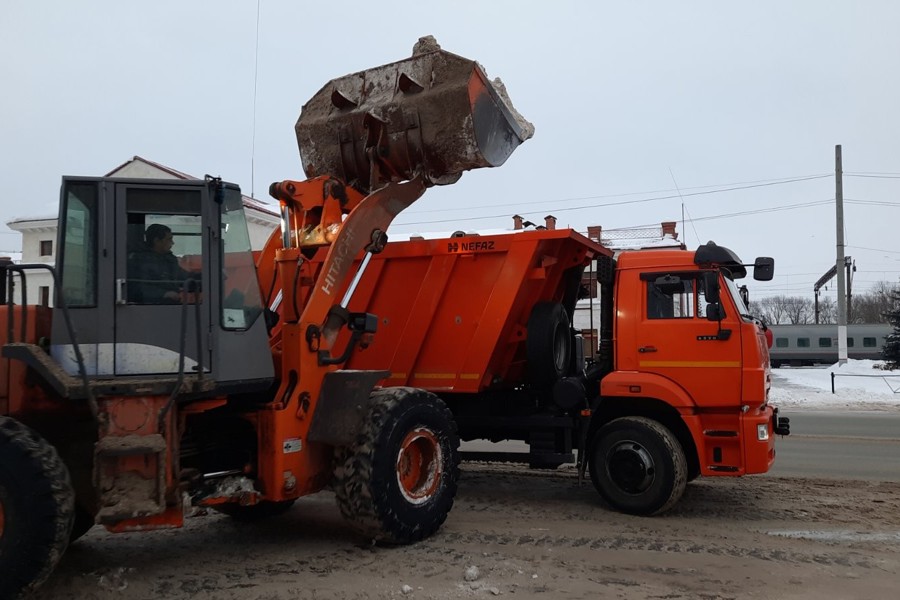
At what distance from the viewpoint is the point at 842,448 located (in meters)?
11.2

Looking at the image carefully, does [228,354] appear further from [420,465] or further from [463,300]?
[463,300]

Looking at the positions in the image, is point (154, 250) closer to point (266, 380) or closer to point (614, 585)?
point (266, 380)

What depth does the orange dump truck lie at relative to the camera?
6848 millimetres

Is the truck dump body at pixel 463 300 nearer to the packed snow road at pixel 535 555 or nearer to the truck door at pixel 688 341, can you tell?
the truck door at pixel 688 341

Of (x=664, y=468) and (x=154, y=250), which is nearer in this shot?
(x=154, y=250)

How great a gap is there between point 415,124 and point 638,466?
3757 mm

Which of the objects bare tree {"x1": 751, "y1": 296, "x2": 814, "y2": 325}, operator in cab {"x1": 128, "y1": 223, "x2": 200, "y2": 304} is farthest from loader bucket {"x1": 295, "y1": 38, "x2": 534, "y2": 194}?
bare tree {"x1": 751, "y1": 296, "x2": 814, "y2": 325}

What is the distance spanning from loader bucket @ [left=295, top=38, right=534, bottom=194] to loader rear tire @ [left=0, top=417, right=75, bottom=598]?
3687 millimetres

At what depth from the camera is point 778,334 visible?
41.6 meters

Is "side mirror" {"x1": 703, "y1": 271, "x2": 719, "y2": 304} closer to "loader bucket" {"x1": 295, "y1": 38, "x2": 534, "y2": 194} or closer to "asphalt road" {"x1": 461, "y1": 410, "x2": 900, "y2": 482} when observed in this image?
"loader bucket" {"x1": 295, "y1": 38, "x2": 534, "y2": 194}

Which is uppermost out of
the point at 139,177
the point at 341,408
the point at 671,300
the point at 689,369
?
the point at 139,177

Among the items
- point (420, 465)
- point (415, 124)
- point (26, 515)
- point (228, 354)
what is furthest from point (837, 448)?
point (26, 515)

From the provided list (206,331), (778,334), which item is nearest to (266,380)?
(206,331)

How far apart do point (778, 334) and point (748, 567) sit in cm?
3985
